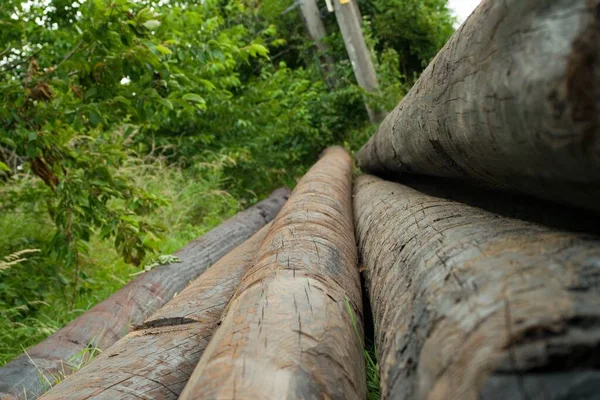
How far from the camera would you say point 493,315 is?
712 millimetres

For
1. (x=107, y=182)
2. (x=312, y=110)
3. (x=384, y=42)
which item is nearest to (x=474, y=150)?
(x=107, y=182)

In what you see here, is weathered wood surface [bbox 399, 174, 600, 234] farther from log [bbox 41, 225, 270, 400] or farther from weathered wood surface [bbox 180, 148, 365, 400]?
log [bbox 41, 225, 270, 400]

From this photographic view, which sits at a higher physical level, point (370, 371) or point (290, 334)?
point (290, 334)

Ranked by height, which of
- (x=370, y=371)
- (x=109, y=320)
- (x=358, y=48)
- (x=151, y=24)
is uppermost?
(x=151, y=24)

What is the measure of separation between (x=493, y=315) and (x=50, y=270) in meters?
3.12

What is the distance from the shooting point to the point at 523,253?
844 millimetres

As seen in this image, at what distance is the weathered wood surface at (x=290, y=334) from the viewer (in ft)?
3.07

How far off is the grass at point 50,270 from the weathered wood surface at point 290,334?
1573 mm

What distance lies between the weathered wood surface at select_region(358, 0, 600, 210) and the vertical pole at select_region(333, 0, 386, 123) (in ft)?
21.8

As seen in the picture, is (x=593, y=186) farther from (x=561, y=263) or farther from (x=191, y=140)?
(x=191, y=140)

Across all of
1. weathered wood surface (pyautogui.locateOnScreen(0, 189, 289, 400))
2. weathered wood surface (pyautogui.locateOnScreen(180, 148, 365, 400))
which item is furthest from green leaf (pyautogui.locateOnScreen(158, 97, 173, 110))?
weathered wood surface (pyautogui.locateOnScreen(180, 148, 365, 400))

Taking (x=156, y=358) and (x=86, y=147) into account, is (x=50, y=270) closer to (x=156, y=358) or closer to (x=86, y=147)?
(x=86, y=147)

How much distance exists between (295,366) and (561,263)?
19.7 inches

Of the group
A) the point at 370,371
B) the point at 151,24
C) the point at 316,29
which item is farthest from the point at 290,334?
the point at 316,29
